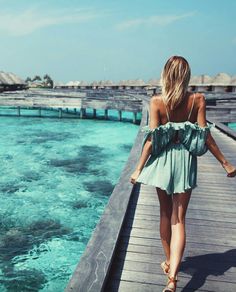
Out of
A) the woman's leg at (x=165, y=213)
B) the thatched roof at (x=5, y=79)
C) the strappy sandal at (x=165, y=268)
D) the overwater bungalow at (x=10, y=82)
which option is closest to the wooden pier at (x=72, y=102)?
the overwater bungalow at (x=10, y=82)

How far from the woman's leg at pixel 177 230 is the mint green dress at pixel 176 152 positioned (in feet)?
0.30

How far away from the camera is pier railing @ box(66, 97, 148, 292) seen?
8.51 feet

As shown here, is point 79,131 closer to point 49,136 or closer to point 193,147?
point 49,136

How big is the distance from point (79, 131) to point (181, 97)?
64.6ft

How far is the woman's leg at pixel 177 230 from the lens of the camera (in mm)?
2516

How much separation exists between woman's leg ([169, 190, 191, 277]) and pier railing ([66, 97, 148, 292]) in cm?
60

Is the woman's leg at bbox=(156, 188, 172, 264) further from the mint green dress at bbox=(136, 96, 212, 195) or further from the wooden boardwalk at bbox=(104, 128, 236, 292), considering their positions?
the wooden boardwalk at bbox=(104, 128, 236, 292)

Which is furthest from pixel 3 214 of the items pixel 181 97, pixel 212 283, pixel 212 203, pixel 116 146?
pixel 116 146

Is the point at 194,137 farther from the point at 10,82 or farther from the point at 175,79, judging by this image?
the point at 10,82

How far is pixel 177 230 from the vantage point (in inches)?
101

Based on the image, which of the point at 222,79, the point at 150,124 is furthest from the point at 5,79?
the point at 150,124

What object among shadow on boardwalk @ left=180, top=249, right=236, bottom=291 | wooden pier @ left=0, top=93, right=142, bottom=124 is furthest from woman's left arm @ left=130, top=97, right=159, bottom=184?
wooden pier @ left=0, top=93, right=142, bottom=124

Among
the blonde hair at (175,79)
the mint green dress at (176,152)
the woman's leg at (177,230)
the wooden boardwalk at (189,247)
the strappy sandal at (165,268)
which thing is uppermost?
the blonde hair at (175,79)

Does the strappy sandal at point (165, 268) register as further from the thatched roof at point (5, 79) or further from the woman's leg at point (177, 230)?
the thatched roof at point (5, 79)
